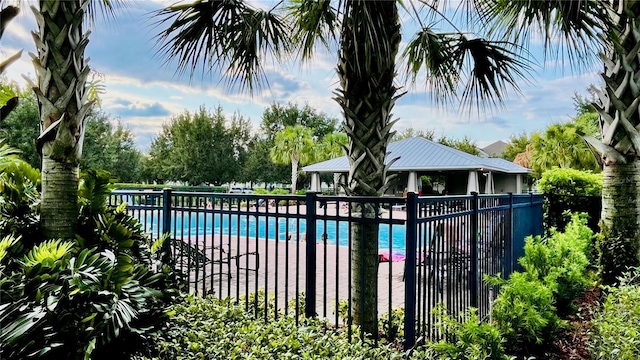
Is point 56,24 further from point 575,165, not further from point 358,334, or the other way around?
point 575,165

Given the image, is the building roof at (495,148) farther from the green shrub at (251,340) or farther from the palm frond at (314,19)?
the green shrub at (251,340)

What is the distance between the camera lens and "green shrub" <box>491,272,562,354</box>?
3.19 metres

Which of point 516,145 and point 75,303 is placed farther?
point 516,145

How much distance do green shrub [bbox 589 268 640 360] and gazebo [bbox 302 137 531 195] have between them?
673 inches

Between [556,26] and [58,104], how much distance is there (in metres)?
4.61

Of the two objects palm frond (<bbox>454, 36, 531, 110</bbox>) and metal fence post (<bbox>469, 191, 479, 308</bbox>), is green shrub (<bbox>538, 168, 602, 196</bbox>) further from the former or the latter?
metal fence post (<bbox>469, 191, 479, 308</bbox>)

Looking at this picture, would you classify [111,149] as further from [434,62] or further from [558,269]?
[558,269]

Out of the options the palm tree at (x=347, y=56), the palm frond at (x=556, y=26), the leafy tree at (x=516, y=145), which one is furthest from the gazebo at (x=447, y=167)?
the palm frond at (x=556, y=26)

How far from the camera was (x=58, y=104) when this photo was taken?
3502mm

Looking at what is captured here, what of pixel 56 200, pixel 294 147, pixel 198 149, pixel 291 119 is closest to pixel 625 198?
pixel 56 200

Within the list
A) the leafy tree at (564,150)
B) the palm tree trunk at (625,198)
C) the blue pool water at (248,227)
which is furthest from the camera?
the leafy tree at (564,150)

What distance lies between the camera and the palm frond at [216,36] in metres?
4.57

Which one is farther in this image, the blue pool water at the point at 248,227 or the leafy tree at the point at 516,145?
the leafy tree at the point at 516,145

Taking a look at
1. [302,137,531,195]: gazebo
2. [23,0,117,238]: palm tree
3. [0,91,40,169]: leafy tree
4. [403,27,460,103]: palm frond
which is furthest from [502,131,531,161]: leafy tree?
[23,0,117,238]: palm tree
